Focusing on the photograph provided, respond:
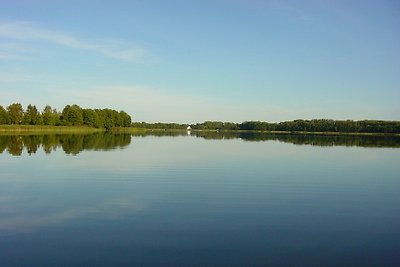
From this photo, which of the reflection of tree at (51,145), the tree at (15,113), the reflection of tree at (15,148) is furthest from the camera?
the tree at (15,113)

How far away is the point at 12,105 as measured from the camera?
108 metres

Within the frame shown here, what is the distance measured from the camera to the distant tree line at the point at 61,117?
10630cm

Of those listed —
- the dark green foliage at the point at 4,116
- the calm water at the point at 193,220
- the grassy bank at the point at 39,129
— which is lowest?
the calm water at the point at 193,220

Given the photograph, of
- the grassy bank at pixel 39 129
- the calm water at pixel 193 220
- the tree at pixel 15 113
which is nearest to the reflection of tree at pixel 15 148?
the calm water at pixel 193 220

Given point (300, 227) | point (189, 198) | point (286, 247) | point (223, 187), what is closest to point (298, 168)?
point (223, 187)

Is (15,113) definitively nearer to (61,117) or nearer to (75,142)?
(61,117)

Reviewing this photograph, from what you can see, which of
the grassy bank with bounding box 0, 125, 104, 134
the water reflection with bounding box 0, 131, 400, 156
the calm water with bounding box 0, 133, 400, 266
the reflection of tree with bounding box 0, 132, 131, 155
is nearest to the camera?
the calm water with bounding box 0, 133, 400, 266

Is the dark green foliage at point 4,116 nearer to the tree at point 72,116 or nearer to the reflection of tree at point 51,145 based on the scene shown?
the tree at point 72,116

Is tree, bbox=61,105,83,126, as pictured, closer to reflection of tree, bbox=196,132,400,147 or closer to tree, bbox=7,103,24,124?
tree, bbox=7,103,24,124

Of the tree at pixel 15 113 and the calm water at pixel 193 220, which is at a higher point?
the tree at pixel 15 113

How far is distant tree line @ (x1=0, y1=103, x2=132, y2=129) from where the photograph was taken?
106 m

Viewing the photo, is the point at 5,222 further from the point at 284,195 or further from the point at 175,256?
the point at 284,195

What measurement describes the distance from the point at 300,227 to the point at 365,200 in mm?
7069

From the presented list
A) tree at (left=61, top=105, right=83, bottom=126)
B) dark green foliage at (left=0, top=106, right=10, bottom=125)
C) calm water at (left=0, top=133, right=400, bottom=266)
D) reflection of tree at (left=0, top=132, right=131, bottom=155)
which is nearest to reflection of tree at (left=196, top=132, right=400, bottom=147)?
reflection of tree at (left=0, top=132, right=131, bottom=155)
